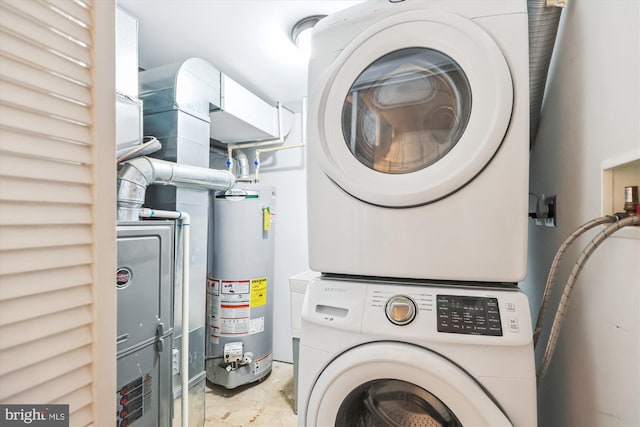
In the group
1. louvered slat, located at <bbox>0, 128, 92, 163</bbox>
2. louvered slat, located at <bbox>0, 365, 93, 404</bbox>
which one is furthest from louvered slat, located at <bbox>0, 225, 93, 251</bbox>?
louvered slat, located at <bbox>0, 365, 93, 404</bbox>

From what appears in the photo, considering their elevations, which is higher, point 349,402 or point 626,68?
point 626,68

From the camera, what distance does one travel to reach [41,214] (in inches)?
20.0

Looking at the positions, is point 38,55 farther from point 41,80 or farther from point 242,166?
point 242,166

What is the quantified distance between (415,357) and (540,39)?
40.4 inches

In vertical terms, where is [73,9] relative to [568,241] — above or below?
above

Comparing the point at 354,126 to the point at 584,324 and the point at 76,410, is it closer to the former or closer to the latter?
the point at 584,324

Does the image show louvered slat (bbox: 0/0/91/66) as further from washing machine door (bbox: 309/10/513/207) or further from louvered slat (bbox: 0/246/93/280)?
washing machine door (bbox: 309/10/513/207)

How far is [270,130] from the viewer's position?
7.87ft

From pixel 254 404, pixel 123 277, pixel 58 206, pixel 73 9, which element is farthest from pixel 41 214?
pixel 254 404

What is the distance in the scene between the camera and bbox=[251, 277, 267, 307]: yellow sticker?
218 cm

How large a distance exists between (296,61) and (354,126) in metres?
1.23

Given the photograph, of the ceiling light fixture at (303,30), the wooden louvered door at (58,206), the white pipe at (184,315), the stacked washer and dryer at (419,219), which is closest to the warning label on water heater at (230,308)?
the white pipe at (184,315)

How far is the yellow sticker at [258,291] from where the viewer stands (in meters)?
2.18

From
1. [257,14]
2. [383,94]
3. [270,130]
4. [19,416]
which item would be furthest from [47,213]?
[270,130]
